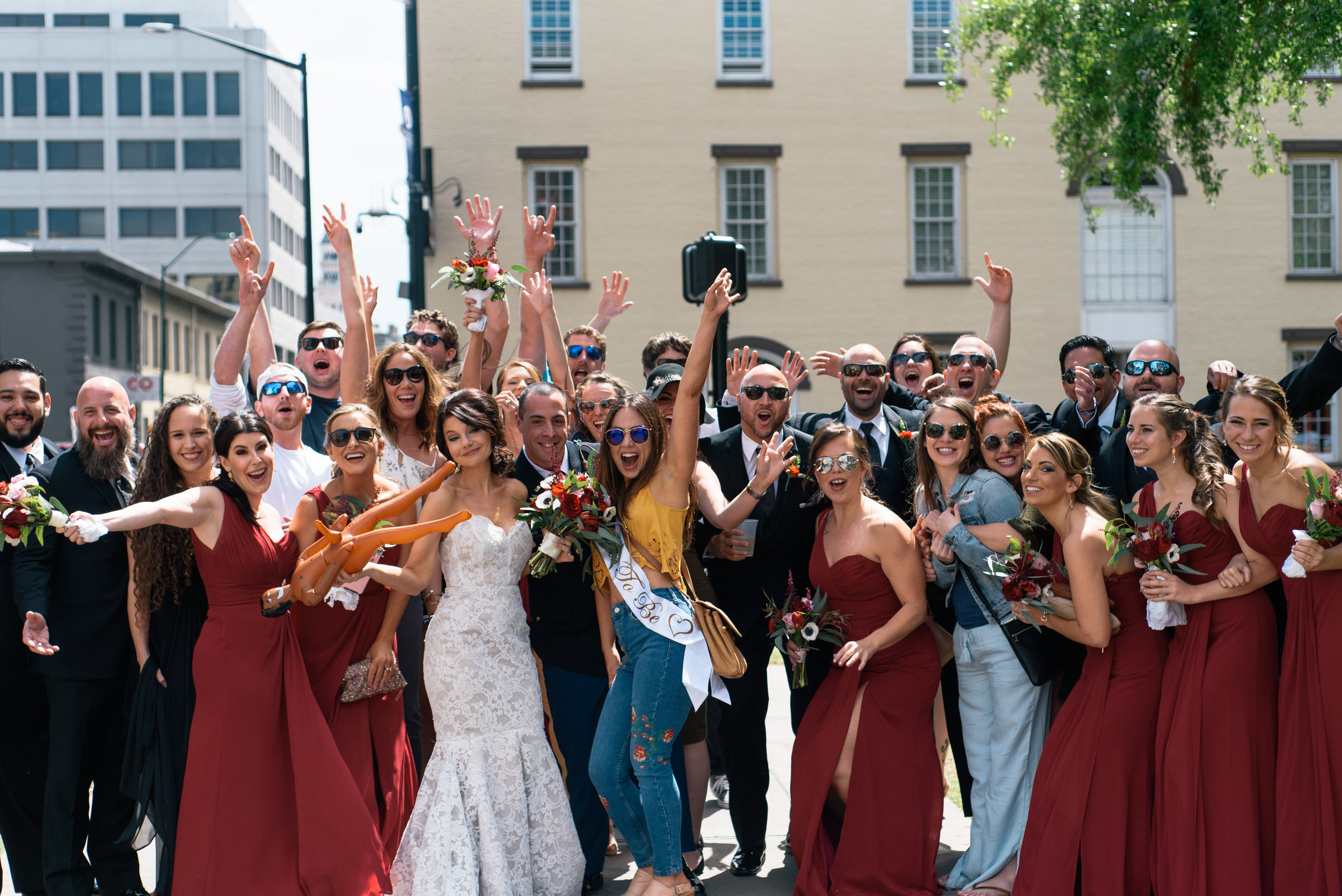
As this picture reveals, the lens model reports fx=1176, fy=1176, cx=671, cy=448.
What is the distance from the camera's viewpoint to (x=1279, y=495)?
4414 mm

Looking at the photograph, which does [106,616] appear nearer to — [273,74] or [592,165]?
[592,165]

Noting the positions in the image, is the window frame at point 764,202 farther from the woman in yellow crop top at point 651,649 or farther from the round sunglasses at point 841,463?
the woman in yellow crop top at point 651,649

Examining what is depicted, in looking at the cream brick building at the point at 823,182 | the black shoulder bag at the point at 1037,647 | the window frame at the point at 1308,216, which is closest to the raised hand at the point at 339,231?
the black shoulder bag at the point at 1037,647

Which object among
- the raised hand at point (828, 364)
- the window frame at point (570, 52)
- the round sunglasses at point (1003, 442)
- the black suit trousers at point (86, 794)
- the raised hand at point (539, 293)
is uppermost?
the window frame at point (570, 52)

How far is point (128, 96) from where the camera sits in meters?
68.9

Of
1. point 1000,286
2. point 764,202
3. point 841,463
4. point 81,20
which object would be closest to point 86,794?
point 841,463

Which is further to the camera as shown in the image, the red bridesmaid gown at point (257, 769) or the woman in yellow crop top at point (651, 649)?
the woman in yellow crop top at point (651, 649)

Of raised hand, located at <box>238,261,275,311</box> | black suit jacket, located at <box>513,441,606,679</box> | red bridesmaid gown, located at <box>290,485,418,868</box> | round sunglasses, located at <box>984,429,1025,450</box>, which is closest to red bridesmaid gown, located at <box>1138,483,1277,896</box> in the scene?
round sunglasses, located at <box>984,429,1025,450</box>

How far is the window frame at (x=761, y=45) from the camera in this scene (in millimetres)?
21344

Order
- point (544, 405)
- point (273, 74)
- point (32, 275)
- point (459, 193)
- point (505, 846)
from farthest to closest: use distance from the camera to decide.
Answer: point (273, 74) < point (32, 275) < point (459, 193) < point (544, 405) < point (505, 846)

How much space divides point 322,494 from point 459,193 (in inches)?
660

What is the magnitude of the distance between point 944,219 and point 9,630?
18.8m

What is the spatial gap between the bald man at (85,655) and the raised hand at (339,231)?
4.90 ft

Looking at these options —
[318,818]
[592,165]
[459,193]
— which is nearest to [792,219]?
[592,165]
